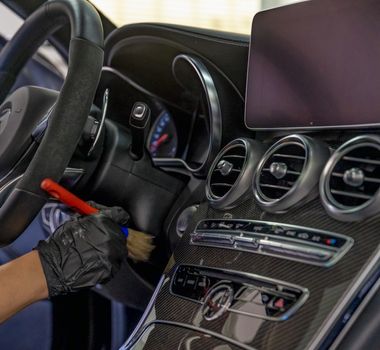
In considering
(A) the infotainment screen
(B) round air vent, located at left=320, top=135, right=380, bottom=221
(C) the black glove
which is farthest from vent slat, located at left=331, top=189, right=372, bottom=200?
(C) the black glove

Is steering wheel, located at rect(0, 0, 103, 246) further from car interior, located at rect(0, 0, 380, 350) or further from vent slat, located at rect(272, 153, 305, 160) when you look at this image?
vent slat, located at rect(272, 153, 305, 160)

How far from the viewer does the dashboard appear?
27.6 inches

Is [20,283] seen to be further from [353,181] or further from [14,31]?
[14,31]

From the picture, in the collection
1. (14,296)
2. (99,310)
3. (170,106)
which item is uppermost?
(170,106)

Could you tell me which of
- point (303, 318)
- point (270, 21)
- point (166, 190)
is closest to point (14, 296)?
point (166, 190)

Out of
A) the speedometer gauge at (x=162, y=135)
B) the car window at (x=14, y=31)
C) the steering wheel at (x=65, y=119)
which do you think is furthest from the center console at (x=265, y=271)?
the car window at (x=14, y=31)

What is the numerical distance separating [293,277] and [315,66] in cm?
35

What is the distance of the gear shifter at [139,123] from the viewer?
3.29 ft

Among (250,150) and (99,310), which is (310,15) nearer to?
(250,150)

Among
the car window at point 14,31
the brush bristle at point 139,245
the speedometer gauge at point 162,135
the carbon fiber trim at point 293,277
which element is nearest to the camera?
the carbon fiber trim at point 293,277

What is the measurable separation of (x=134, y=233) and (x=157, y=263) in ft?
0.41

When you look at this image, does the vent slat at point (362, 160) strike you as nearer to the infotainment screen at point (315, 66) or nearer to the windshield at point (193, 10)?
the infotainment screen at point (315, 66)

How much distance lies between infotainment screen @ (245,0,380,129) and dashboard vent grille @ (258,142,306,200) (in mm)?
70

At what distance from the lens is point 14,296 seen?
0.91 metres
